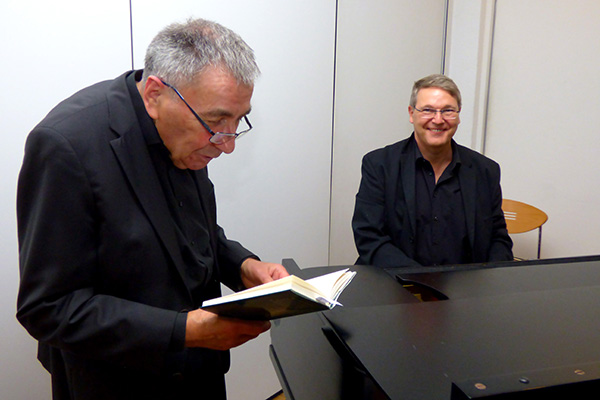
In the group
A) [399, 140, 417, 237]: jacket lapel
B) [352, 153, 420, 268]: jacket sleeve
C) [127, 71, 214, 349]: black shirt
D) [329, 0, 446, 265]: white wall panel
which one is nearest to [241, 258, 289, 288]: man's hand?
[127, 71, 214, 349]: black shirt

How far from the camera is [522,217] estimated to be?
2.60 meters

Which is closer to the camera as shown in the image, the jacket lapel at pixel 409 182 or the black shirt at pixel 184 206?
the black shirt at pixel 184 206

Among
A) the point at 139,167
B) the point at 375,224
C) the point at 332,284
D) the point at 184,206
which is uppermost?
the point at 139,167

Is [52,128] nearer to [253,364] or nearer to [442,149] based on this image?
[442,149]

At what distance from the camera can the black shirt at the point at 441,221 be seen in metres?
1.94

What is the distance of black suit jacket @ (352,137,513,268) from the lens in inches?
75.9

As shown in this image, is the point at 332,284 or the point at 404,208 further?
the point at 404,208

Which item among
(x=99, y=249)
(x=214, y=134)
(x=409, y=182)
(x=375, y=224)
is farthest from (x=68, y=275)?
(x=409, y=182)

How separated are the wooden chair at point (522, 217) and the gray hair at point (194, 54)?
2.04 meters

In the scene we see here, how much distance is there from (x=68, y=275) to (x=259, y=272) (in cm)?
48

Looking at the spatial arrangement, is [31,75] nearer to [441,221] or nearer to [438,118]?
[438,118]

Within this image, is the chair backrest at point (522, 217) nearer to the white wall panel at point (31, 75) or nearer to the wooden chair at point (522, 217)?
the wooden chair at point (522, 217)

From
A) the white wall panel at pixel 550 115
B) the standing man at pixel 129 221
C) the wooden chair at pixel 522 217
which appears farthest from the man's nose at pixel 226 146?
the white wall panel at pixel 550 115

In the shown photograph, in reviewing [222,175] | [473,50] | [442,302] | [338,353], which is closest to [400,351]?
[338,353]
